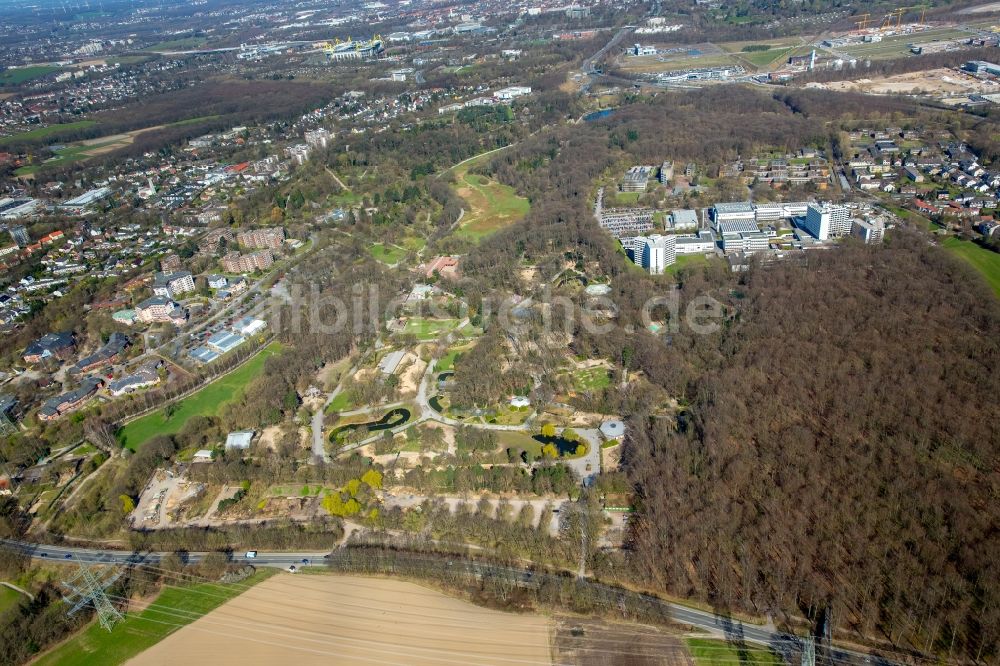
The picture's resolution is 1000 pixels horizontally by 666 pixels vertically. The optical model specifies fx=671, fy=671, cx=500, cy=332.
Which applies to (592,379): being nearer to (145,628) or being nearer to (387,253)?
(145,628)

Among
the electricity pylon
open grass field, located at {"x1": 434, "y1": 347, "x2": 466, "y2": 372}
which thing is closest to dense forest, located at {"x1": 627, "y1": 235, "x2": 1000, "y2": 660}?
open grass field, located at {"x1": 434, "y1": 347, "x2": 466, "y2": 372}

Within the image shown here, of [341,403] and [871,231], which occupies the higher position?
[871,231]

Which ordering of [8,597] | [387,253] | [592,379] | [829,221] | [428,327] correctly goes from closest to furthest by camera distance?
[8,597] < [592,379] < [428,327] < [829,221] < [387,253]

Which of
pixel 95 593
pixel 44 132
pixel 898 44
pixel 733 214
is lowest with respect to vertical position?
pixel 95 593

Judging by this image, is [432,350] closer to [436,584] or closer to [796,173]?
[436,584]

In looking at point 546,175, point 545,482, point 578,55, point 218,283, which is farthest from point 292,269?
point 578,55

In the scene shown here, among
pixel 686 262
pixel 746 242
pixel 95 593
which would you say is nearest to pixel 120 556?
pixel 95 593
